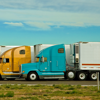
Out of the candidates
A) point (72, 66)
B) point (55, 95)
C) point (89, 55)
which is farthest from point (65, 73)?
point (55, 95)

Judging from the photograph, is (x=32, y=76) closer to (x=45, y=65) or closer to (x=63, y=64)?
(x=45, y=65)

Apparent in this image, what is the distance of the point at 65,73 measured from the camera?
23.3 meters

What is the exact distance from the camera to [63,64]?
23.0 metres

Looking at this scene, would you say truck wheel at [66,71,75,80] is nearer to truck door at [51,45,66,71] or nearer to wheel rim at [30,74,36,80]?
truck door at [51,45,66,71]

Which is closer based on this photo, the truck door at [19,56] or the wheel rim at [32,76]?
the wheel rim at [32,76]

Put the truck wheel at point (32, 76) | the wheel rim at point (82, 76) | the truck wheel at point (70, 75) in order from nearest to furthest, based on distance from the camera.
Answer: the truck wheel at point (32, 76)
the truck wheel at point (70, 75)
the wheel rim at point (82, 76)

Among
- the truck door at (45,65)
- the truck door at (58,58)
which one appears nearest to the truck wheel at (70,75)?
the truck door at (58,58)

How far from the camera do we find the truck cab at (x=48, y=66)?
74.9 feet

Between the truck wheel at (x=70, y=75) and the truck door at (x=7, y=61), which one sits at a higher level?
the truck door at (x=7, y=61)

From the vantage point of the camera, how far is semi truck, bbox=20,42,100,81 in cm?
2284

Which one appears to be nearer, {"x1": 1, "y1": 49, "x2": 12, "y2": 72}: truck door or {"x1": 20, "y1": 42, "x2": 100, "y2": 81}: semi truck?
{"x1": 20, "y1": 42, "x2": 100, "y2": 81}: semi truck

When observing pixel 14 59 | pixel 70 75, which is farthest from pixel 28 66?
pixel 70 75

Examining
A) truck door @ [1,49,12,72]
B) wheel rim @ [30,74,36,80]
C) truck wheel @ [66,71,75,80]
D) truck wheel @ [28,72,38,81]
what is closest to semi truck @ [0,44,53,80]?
truck door @ [1,49,12,72]

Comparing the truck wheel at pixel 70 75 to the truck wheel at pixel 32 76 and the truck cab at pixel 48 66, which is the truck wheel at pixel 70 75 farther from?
the truck wheel at pixel 32 76
